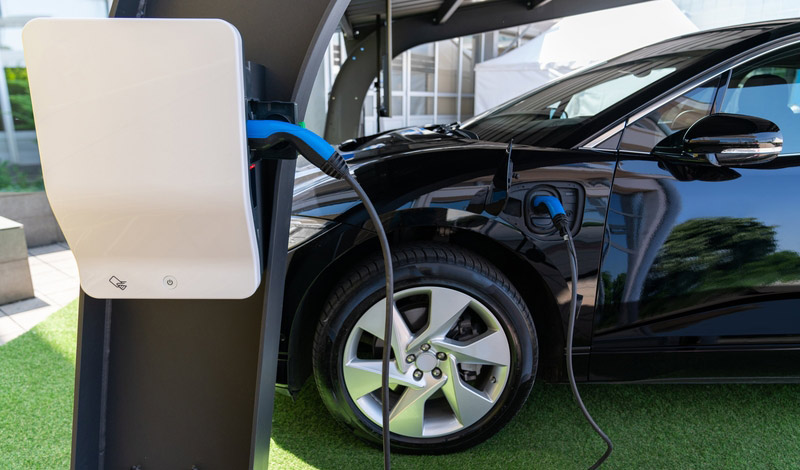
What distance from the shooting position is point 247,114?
0.75 meters

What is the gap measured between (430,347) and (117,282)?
1.00 meters

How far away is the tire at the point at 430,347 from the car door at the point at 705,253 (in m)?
0.30

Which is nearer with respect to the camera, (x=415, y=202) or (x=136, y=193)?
(x=136, y=193)

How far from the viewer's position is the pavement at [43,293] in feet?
8.66

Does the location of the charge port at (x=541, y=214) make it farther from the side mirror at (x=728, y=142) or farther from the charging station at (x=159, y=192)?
the charging station at (x=159, y=192)

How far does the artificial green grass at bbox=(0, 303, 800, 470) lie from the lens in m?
1.61

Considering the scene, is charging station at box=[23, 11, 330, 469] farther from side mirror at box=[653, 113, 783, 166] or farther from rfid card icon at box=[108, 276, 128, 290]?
side mirror at box=[653, 113, 783, 166]

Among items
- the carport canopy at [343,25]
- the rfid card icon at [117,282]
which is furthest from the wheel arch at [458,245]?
the rfid card icon at [117,282]

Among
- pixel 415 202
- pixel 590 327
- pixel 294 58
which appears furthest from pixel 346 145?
pixel 294 58

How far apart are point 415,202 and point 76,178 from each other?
966 mm

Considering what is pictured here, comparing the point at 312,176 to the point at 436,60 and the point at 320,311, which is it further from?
the point at 436,60

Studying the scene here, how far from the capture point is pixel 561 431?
1758mm

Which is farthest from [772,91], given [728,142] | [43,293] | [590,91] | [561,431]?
[43,293]

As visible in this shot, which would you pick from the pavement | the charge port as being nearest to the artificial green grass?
the pavement
